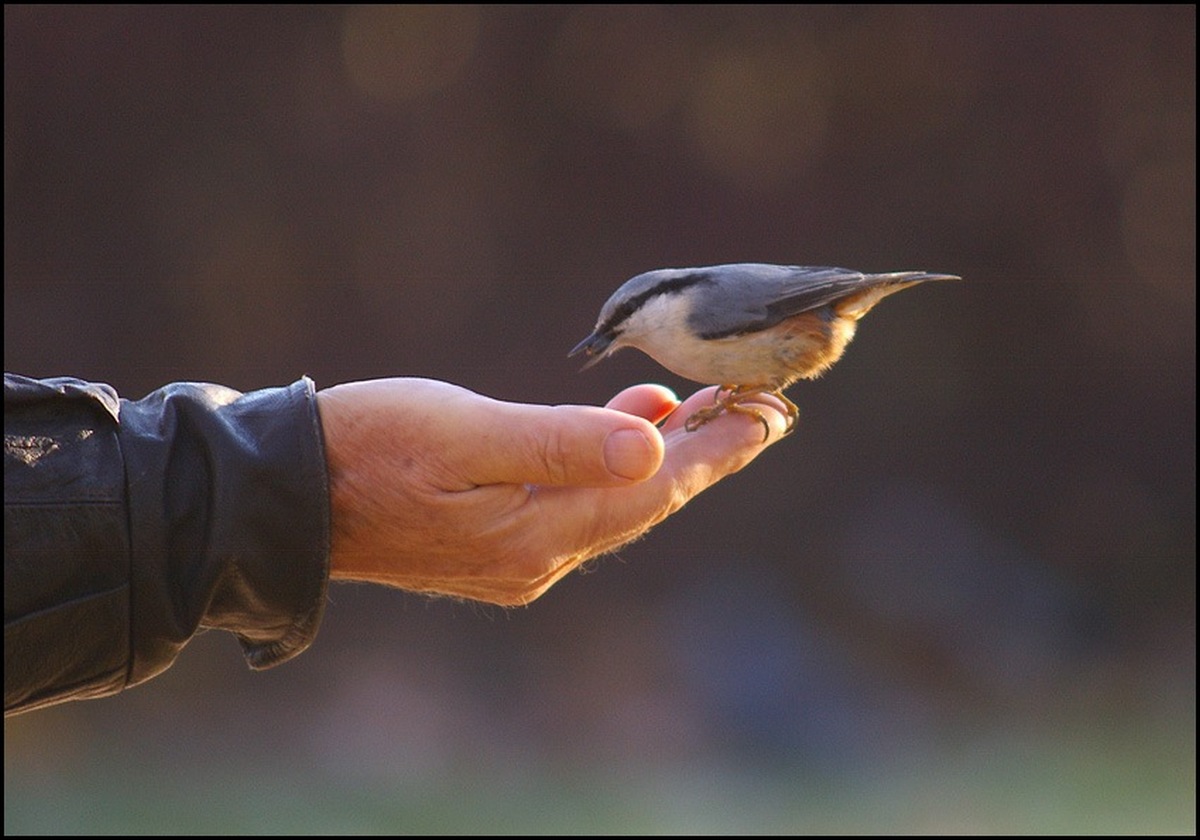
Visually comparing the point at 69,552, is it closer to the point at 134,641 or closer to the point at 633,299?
the point at 134,641

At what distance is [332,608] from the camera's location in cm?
561

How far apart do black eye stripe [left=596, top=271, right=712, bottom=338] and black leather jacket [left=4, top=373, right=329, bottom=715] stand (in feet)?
2.68

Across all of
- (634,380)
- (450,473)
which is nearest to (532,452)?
(450,473)

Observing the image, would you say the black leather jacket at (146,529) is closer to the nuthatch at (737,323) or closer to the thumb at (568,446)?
the thumb at (568,446)

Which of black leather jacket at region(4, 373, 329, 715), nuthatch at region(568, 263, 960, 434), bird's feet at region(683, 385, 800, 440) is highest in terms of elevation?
nuthatch at region(568, 263, 960, 434)

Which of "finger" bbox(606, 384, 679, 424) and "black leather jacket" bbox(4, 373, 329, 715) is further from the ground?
"finger" bbox(606, 384, 679, 424)

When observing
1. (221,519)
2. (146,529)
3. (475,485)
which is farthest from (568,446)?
(146,529)

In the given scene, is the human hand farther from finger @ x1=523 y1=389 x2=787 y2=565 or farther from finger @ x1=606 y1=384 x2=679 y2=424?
finger @ x1=606 y1=384 x2=679 y2=424

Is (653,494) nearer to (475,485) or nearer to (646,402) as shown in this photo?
(475,485)

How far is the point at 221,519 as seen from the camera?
193 cm

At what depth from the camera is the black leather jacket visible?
1.81 m

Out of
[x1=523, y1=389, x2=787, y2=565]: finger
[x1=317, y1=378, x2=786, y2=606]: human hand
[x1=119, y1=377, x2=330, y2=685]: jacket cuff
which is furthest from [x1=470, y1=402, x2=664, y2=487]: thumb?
[x1=119, y1=377, x2=330, y2=685]: jacket cuff

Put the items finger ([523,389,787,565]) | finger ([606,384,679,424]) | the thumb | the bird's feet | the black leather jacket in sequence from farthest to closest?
finger ([606,384,679,424]) < the bird's feet < finger ([523,389,787,565]) < the thumb < the black leather jacket

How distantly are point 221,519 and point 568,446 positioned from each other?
55 cm
